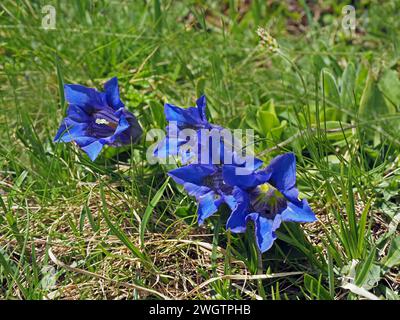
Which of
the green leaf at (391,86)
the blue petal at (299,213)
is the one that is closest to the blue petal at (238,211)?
the blue petal at (299,213)

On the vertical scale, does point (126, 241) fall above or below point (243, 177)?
below

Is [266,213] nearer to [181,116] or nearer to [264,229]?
[264,229]

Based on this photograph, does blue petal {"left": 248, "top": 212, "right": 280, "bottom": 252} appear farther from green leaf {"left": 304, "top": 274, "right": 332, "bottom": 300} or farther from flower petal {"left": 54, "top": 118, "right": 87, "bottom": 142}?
flower petal {"left": 54, "top": 118, "right": 87, "bottom": 142}

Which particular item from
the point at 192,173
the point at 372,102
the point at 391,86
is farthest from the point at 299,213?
the point at 391,86
